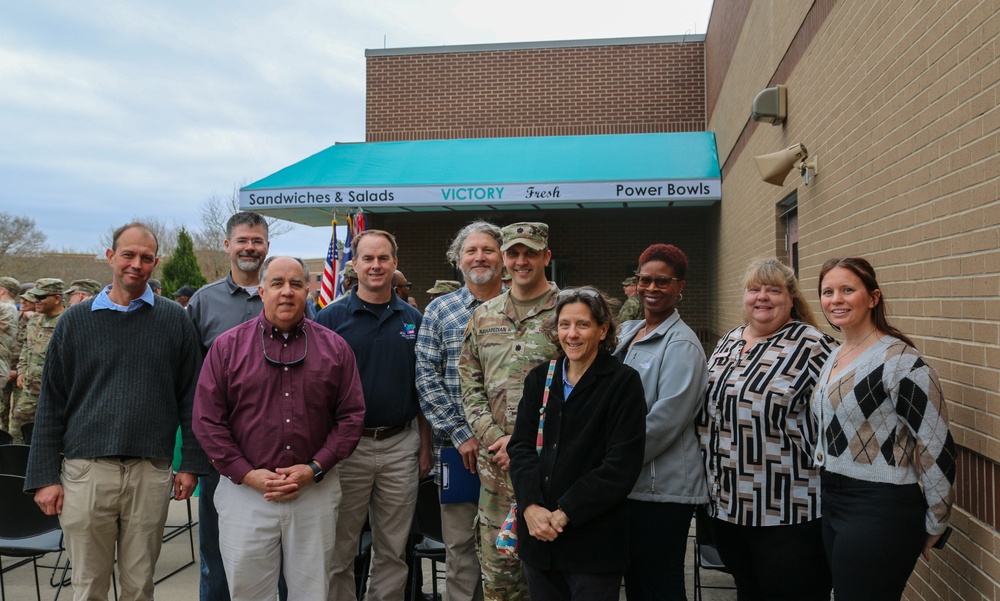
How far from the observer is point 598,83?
15.2 metres

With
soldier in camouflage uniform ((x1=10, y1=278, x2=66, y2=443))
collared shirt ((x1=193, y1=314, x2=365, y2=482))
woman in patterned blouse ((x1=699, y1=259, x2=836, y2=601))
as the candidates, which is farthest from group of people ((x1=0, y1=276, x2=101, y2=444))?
woman in patterned blouse ((x1=699, y1=259, x2=836, y2=601))

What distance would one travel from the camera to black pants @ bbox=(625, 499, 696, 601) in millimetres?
3213

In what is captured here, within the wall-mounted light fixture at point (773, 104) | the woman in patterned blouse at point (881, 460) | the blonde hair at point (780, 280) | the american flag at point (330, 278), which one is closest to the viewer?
the woman in patterned blouse at point (881, 460)

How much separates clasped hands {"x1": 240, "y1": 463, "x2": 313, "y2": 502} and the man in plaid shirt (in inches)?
32.8

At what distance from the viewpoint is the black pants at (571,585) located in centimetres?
304

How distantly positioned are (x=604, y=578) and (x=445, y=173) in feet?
34.7

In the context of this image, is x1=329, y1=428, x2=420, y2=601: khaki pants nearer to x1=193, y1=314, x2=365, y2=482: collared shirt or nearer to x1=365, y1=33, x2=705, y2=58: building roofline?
x1=193, y1=314, x2=365, y2=482: collared shirt

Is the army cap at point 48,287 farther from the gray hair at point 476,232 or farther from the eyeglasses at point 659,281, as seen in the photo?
the eyeglasses at point 659,281

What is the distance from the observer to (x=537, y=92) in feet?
50.3

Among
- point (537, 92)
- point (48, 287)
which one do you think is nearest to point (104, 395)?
point (48, 287)

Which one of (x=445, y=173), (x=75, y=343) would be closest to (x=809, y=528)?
(x=75, y=343)

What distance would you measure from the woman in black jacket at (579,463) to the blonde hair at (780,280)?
2.38 feet

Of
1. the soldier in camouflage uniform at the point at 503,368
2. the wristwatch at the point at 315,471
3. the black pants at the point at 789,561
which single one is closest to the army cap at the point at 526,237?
the soldier in camouflage uniform at the point at 503,368

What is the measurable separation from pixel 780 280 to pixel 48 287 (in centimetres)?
725
